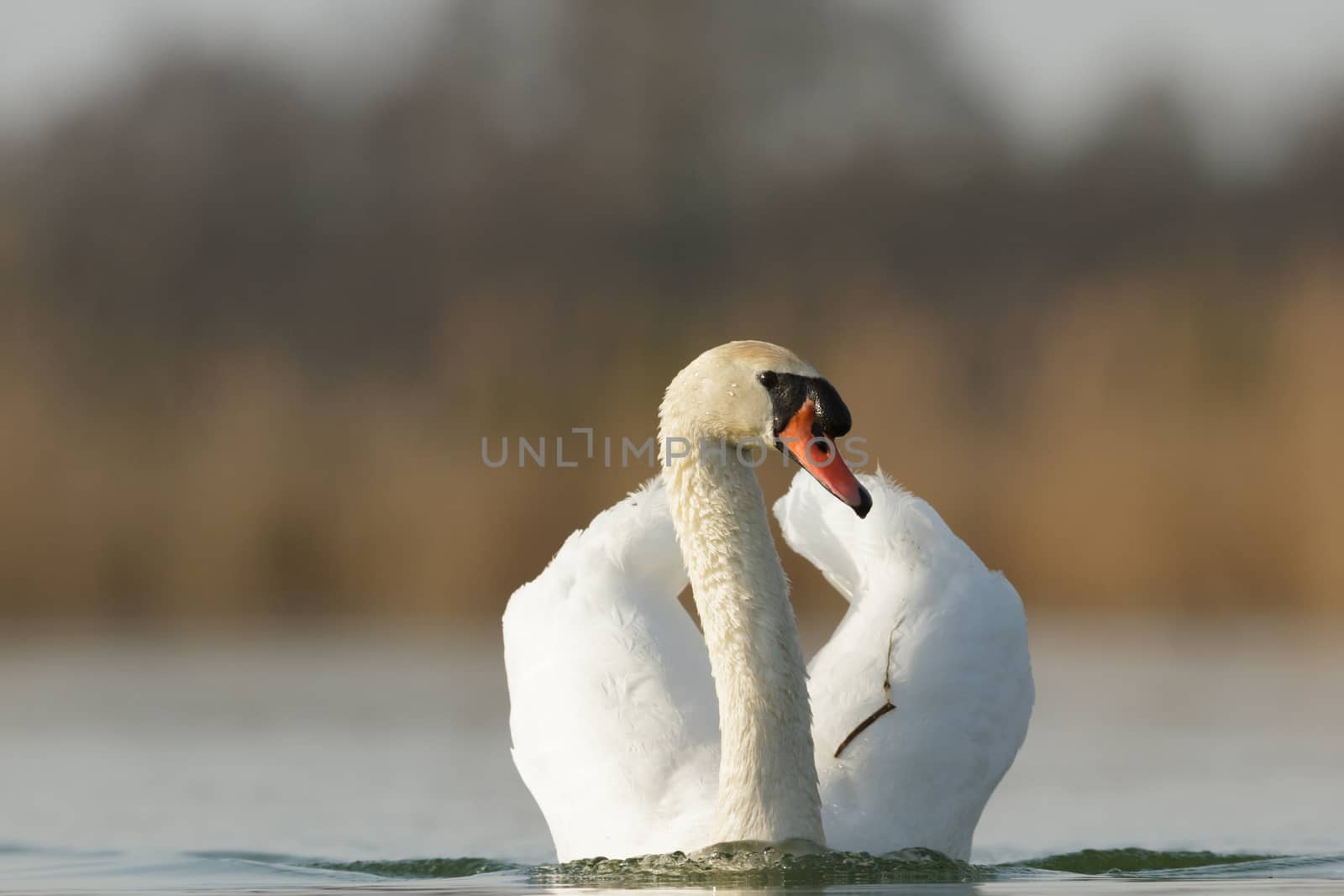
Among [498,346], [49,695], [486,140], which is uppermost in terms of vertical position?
[486,140]

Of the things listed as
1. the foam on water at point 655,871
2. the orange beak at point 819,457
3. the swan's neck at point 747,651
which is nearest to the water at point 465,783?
the foam on water at point 655,871

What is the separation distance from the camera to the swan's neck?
19.1 ft

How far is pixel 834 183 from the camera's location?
28.2 m

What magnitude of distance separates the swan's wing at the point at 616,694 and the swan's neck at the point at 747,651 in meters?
0.30

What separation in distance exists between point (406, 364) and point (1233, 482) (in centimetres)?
1030

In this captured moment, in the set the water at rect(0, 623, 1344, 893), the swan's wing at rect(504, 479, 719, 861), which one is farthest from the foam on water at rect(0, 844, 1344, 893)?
the swan's wing at rect(504, 479, 719, 861)

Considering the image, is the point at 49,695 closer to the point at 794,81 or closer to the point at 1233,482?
the point at 1233,482

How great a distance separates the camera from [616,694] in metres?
6.95

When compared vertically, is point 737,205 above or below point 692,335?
above

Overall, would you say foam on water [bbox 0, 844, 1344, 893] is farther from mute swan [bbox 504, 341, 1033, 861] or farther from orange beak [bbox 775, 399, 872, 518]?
orange beak [bbox 775, 399, 872, 518]

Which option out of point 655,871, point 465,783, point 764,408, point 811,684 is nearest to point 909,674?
point 811,684

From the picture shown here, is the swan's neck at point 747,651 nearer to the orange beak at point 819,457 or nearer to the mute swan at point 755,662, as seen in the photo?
the mute swan at point 755,662

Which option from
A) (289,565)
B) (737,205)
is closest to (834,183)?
(737,205)

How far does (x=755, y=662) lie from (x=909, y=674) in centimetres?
100
